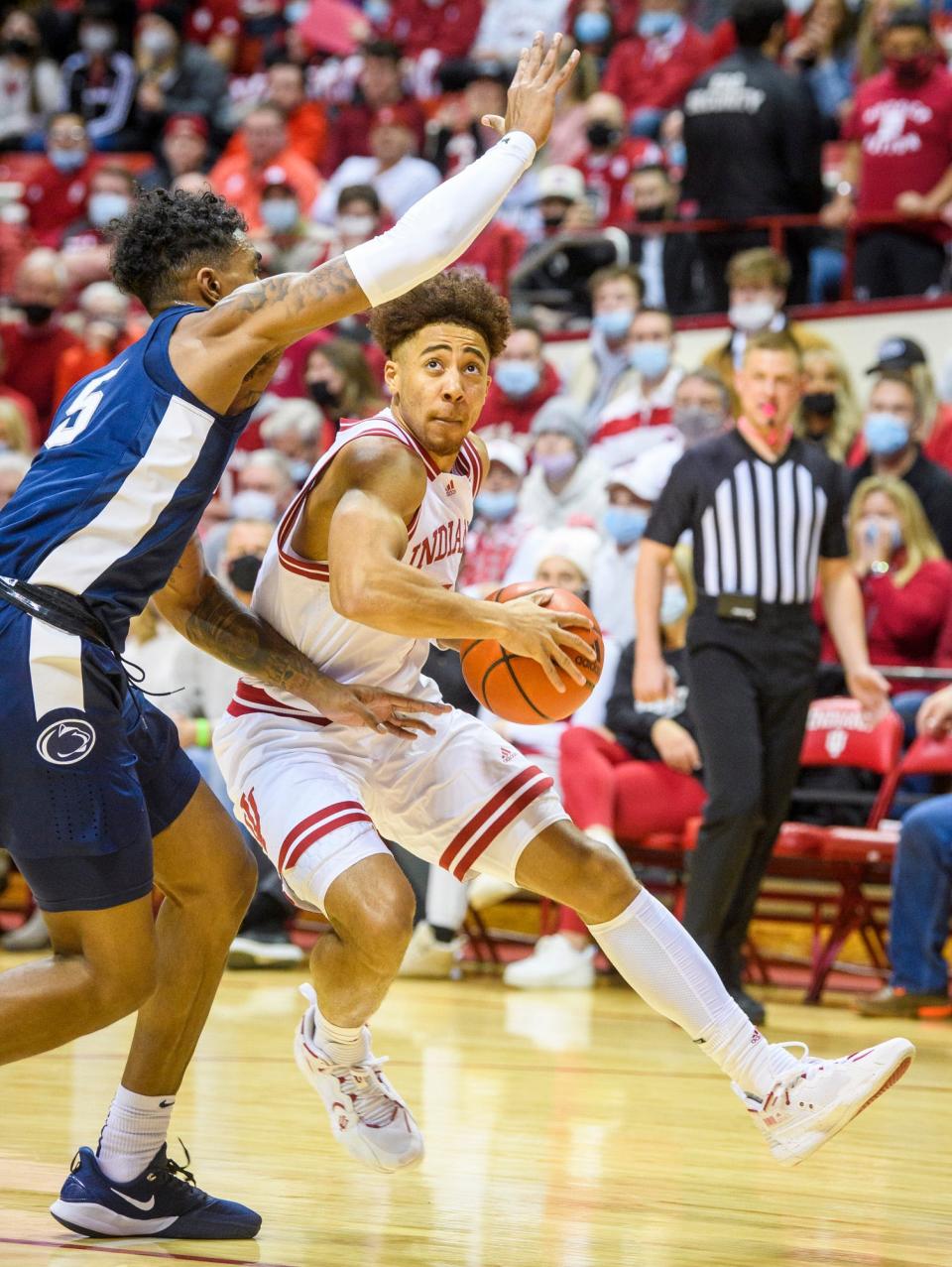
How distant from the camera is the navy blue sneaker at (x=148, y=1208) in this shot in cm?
359

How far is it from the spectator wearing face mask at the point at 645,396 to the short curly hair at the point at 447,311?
5.71m

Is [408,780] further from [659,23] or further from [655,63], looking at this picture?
[659,23]

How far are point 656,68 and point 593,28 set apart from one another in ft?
2.74

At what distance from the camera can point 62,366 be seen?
12.5 meters

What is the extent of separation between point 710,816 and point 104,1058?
2.39m

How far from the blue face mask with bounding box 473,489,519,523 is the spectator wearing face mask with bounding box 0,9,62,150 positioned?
359 inches

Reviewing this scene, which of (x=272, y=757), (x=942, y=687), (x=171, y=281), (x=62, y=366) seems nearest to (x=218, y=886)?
(x=272, y=757)

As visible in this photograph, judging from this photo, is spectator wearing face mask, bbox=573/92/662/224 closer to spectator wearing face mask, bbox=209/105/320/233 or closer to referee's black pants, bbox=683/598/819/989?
spectator wearing face mask, bbox=209/105/320/233

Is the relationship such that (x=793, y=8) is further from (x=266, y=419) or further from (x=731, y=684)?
(x=731, y=684)

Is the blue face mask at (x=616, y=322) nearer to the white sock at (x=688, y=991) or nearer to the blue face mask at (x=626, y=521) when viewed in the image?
the blue face mask at (x=626, y=521)

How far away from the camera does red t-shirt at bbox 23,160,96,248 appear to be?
15.3 metres

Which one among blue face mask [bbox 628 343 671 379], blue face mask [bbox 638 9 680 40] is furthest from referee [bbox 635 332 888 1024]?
blue face mask [bbox 638 9 680 40]

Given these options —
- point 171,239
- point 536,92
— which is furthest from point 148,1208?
point 536,92

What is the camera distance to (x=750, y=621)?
6938mm
